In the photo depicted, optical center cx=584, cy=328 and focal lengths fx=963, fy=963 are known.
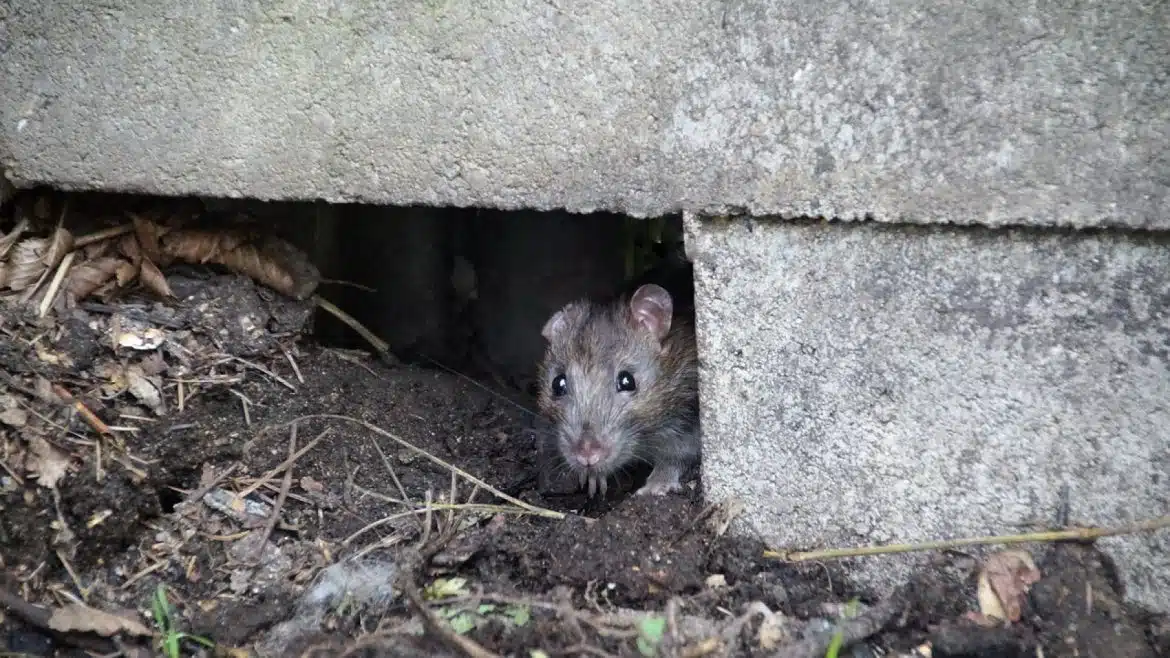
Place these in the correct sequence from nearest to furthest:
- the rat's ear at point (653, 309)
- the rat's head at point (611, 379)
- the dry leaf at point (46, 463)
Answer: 1. the dry leaf at point (46, 463)
2. the rat's head at point (611, 379)
3. the rat's ear at point (653, 309)

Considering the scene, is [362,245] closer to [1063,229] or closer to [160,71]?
[160,71]

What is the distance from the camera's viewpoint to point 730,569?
327 centimetres

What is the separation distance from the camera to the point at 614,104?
3035mm

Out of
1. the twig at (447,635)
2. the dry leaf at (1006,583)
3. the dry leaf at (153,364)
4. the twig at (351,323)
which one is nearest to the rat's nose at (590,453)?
the twig at (447,635)

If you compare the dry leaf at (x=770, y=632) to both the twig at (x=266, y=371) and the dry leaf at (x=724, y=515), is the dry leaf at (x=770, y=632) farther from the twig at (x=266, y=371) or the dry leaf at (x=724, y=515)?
the twig at (x=266, y=371)

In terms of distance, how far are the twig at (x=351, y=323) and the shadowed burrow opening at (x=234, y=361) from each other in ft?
0.04

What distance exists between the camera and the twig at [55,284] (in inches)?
143

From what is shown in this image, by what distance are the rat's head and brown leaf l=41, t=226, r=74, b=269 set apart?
205cm

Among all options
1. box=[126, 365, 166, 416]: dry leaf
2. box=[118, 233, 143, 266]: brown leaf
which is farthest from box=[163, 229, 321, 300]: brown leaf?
box=[126, 365, 166, 416]: dry leaf

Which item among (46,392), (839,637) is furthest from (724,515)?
(46,392)

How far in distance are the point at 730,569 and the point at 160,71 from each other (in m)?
2.60

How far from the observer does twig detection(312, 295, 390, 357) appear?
446 cm

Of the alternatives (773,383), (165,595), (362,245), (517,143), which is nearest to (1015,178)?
(773,383)

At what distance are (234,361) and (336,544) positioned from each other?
0.94 metres
